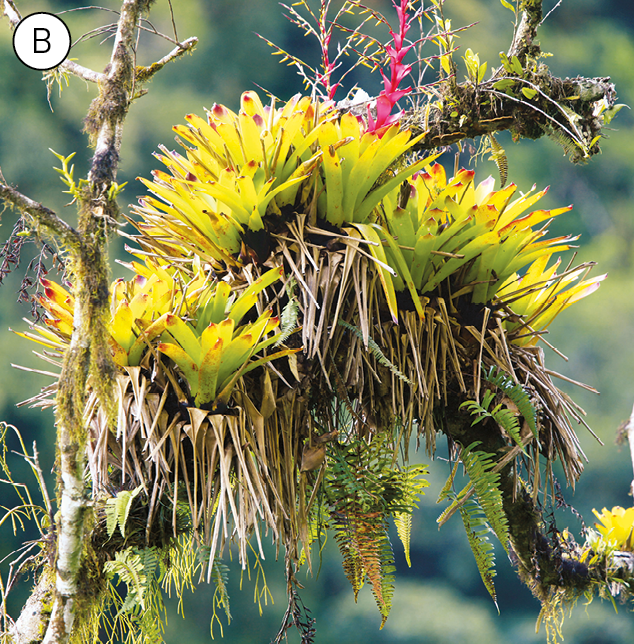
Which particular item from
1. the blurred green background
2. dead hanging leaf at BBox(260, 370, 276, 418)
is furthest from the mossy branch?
the blurred green background

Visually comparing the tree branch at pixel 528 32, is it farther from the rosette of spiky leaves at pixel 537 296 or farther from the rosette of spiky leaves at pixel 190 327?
the rosette of spiky leaves at pixel 190 327

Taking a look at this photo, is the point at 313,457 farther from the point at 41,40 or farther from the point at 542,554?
the point at 41,40

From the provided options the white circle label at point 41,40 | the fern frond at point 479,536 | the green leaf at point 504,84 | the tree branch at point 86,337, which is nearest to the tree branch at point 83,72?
the white circle label at point 41,40

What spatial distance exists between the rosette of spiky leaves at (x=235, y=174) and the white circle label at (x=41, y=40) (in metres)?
0.18

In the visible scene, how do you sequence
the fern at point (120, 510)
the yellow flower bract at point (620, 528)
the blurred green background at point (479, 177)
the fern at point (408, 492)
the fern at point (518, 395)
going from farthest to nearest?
the blurred green background at point (479, 177)
the yellow flower bract at point (620, 528)
the fern at point (408, 492)
the fern at point (518, 395)
the fern at point (120, 510)

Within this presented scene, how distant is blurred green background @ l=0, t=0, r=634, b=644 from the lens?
5.73 metres

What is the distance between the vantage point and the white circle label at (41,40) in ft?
2.48

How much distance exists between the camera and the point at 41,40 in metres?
0.77

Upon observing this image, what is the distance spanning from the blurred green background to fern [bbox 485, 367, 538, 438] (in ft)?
15.8

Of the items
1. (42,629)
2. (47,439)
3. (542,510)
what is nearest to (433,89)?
(542,510)

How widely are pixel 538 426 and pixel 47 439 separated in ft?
17.7

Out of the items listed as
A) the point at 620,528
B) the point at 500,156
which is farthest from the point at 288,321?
the point at 620,528

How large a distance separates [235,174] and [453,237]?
33 cm

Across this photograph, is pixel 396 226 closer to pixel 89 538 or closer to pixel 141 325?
pixel 141 325
